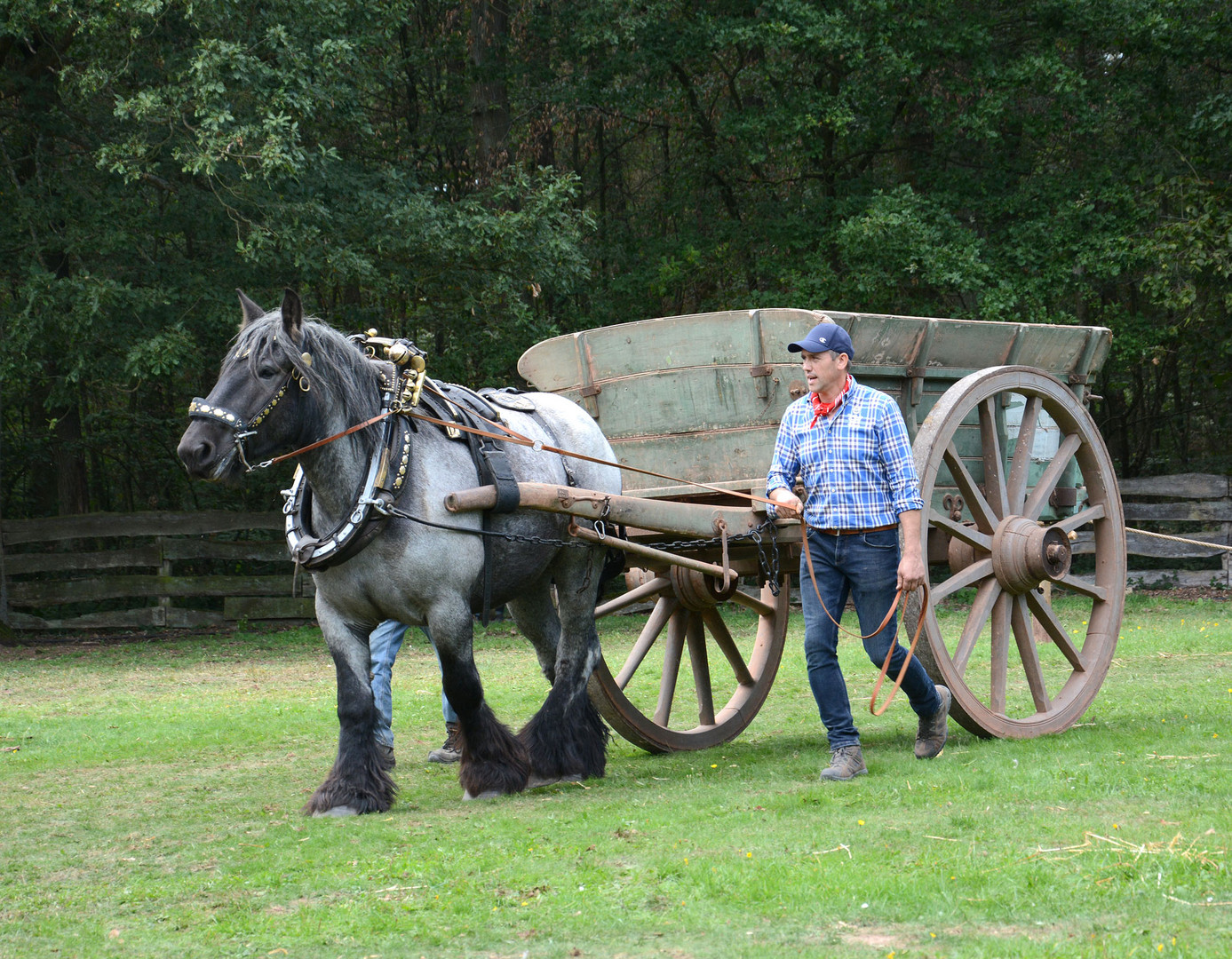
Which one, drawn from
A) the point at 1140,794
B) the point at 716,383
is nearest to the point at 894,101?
the point at 716,383

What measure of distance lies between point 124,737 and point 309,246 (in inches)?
271

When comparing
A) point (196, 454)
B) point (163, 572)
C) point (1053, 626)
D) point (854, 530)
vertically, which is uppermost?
point (196, 454)

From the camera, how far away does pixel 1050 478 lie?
23.4 feet

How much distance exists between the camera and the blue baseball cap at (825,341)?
227 inches

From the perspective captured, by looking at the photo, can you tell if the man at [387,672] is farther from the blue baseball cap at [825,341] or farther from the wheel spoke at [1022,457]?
the wheel spoke at [1022,457]

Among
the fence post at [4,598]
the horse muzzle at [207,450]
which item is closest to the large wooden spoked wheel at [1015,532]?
the horse muzzle at [207,450]

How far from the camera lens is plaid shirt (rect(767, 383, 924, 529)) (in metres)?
5.79

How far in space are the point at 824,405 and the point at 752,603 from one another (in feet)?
6.38

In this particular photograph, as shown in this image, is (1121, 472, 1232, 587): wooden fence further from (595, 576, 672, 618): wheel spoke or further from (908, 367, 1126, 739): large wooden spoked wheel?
(595, 576, 672, 618): wheel spoke

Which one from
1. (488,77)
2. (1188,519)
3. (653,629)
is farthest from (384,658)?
(1188,519)

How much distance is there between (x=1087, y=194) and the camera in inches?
664

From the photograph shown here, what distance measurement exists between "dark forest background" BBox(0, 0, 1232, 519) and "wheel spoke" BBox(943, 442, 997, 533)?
320 inches

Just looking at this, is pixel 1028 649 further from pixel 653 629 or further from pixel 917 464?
pixel 653 629

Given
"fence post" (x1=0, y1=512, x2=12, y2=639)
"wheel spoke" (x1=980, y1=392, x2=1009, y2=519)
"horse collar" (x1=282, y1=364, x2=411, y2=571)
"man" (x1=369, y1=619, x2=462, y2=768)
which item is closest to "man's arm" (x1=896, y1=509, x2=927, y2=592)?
"wheel spoke" (x1=980, y1=392, x2=1009, y2=519)
